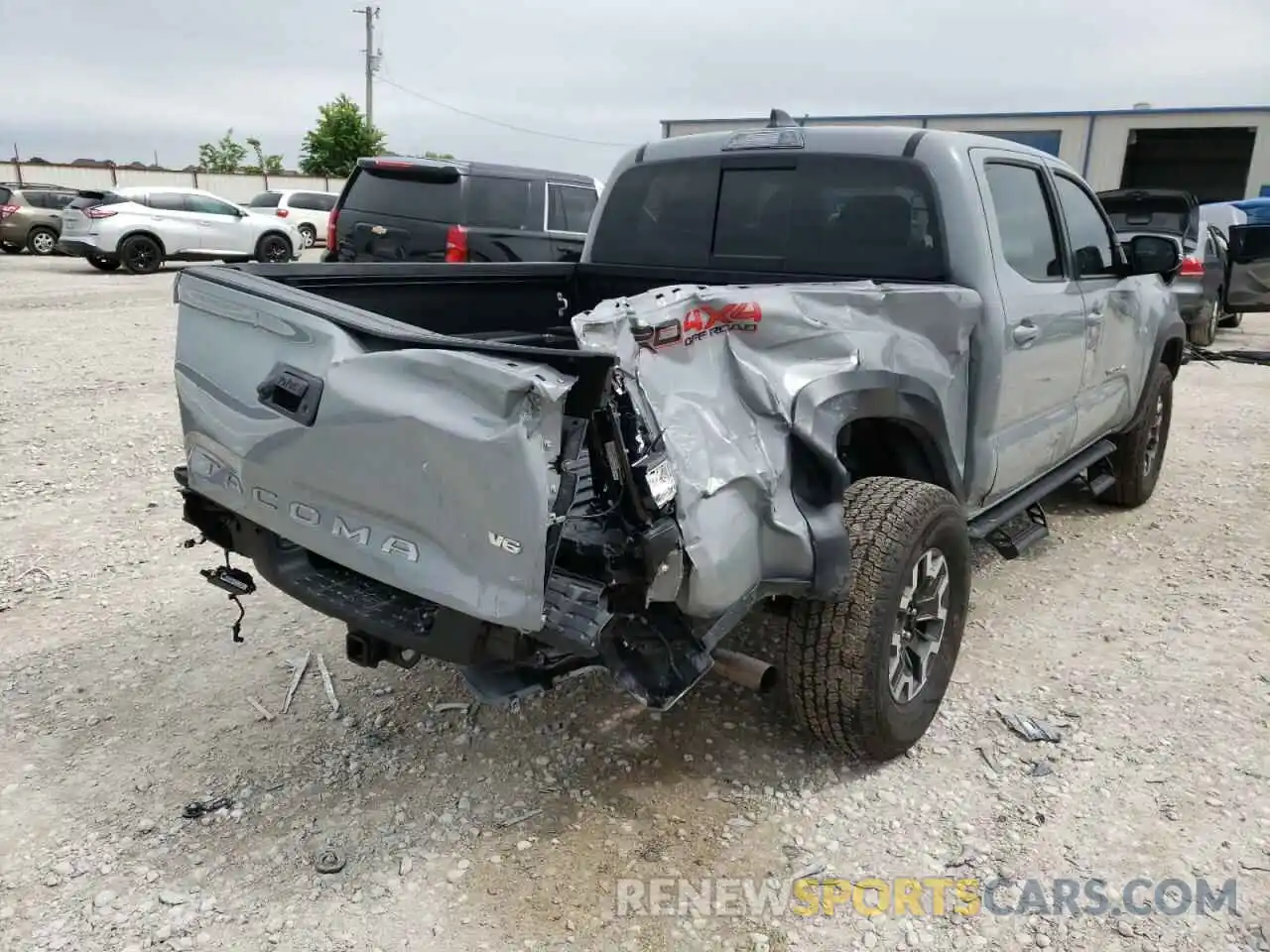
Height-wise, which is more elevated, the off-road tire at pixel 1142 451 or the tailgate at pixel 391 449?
the tailgate at pixel 391 449

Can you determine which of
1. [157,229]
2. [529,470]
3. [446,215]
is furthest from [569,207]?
[157,229]

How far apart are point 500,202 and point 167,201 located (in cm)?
1151

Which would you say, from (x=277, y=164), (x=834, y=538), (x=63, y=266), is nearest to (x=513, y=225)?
(x=834, y=538)

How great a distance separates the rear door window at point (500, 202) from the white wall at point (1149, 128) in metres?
23.0

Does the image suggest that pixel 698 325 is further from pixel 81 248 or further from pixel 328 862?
pixel 81 248

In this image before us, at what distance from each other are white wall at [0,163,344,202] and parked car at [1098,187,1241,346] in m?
27.8

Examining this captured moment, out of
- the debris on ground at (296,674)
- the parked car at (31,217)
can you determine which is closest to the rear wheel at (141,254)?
the parked car at (31,217)

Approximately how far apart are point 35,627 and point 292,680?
1.23 metres

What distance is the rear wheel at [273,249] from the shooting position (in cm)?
1994

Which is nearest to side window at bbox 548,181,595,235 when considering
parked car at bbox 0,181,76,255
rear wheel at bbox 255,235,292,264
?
rear wheel at bbox 255,235,292,264

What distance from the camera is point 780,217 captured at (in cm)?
392

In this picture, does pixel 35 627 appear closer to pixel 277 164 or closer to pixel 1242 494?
pixel 1242 494

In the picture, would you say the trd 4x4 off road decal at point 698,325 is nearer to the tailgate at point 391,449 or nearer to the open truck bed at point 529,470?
the open truck bed at point 529,470

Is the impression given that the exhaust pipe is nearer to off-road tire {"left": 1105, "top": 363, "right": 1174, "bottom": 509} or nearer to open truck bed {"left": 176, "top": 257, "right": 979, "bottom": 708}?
open truck bed {"left": 176, "top": 257, "right": 979, "bottom": 708}
